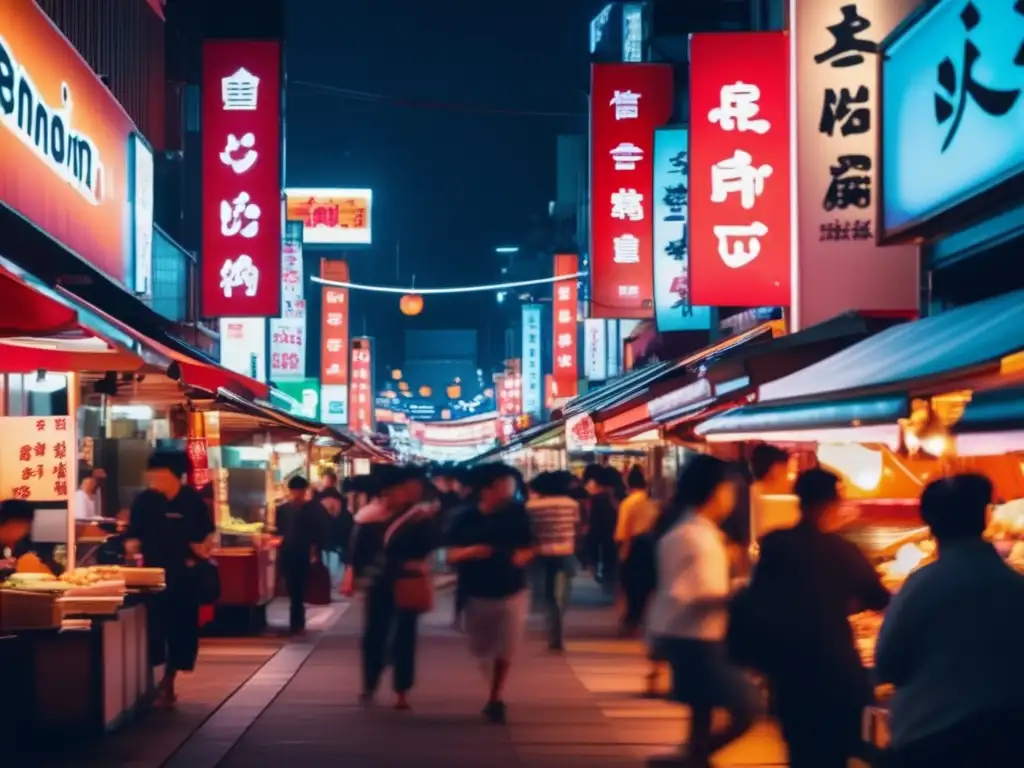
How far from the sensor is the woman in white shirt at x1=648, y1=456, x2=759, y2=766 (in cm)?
823

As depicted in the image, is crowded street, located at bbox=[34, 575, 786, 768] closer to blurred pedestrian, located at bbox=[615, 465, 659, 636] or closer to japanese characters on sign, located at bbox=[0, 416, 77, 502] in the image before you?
blurred pedestrian, located at bbox=[615, 465, 659, 636]

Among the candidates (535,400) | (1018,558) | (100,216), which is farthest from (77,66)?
(535,400)

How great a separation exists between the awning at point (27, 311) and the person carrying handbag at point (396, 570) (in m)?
4.76

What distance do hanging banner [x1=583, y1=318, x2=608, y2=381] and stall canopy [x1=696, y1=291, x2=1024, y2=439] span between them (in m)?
28.1

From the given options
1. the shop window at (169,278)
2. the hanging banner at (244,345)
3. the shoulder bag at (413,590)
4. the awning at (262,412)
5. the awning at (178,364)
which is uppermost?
the shop window at (169,278)

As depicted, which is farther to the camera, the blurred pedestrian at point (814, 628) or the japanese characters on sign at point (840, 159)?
the japanese characters on sign at point (840, 159)

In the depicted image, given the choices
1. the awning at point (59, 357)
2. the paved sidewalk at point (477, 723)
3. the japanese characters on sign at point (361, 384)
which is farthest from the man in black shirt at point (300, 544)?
the japanese characters on sign at point (361, 384)

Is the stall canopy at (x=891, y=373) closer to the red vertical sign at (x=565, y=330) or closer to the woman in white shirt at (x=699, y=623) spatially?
the woman in white shirt at (x=699, y=623)

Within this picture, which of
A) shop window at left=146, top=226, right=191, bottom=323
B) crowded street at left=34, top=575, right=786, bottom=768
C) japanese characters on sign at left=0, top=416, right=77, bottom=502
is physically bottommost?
crowded street at left=34, top=575, right=786, bottom=768

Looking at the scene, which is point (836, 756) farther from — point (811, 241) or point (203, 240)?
point (203, 240)

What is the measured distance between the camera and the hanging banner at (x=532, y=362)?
55344 mm

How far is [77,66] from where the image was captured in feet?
53.6

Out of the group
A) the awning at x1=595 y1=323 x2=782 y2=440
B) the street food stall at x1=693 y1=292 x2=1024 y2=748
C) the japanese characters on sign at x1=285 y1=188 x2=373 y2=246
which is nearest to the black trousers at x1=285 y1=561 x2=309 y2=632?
the awning at x1=595 y1=323 x2=782 y2=440

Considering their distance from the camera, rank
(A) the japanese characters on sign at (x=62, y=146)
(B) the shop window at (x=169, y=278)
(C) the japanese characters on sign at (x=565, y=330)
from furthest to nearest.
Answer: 1. (C) the japanese characters on sign at (x=565, y=330)
2. (B) the shop window at (x=169, y=278)
3. (A) the japanese characters on sign at (x=62, y=146)
